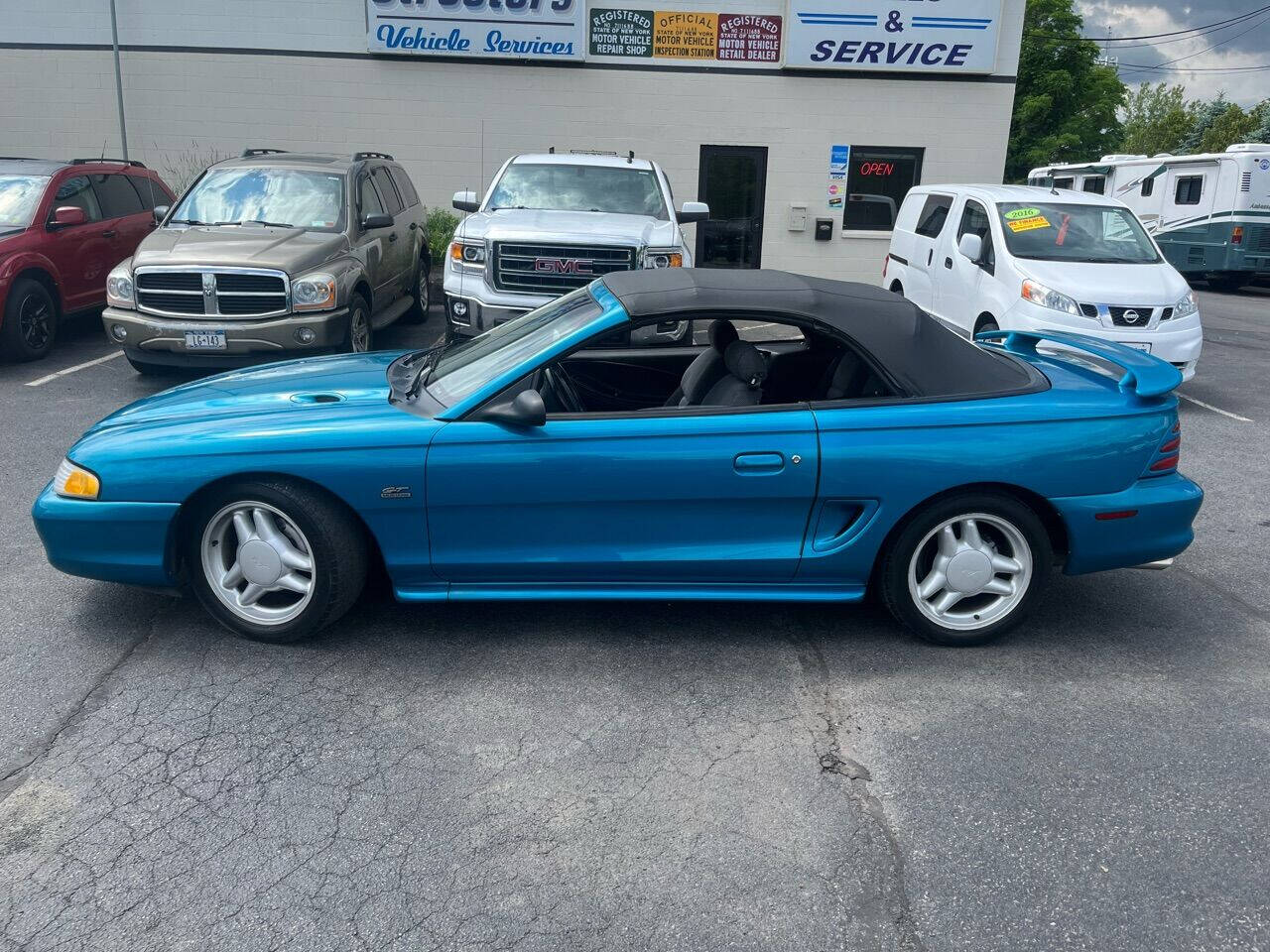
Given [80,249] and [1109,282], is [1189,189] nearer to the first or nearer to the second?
[1109,282]

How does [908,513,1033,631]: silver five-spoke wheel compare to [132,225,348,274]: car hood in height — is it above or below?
below

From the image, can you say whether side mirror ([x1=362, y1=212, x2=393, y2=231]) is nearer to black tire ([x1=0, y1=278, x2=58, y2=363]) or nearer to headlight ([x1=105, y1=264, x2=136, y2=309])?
headlight ([x1=105, y1=264, x2=136, y2=309])

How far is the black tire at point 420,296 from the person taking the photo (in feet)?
38.1

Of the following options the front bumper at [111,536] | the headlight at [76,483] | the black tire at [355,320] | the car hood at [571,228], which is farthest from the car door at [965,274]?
the headlight at [76,483]

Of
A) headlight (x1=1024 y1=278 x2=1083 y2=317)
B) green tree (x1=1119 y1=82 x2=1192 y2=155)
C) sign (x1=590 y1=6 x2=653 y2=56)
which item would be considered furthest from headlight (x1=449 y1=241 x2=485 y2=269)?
green tree (x1=1119 y1=82 x2=1192 y2=155)

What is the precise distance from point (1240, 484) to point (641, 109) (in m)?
11.6

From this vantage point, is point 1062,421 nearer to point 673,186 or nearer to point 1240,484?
point 1240,484

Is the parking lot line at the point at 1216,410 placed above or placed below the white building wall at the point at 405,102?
below

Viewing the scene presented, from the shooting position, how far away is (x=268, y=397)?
14.3 ft

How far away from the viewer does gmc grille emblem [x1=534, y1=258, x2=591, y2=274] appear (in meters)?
8.54

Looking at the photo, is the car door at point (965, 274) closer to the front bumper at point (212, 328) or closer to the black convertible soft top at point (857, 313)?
the black convertible soft top at point (857, 313)

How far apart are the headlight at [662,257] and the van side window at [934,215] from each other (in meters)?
3.24

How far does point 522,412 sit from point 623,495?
19.4 inches

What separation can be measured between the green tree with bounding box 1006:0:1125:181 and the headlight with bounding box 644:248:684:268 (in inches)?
1652
